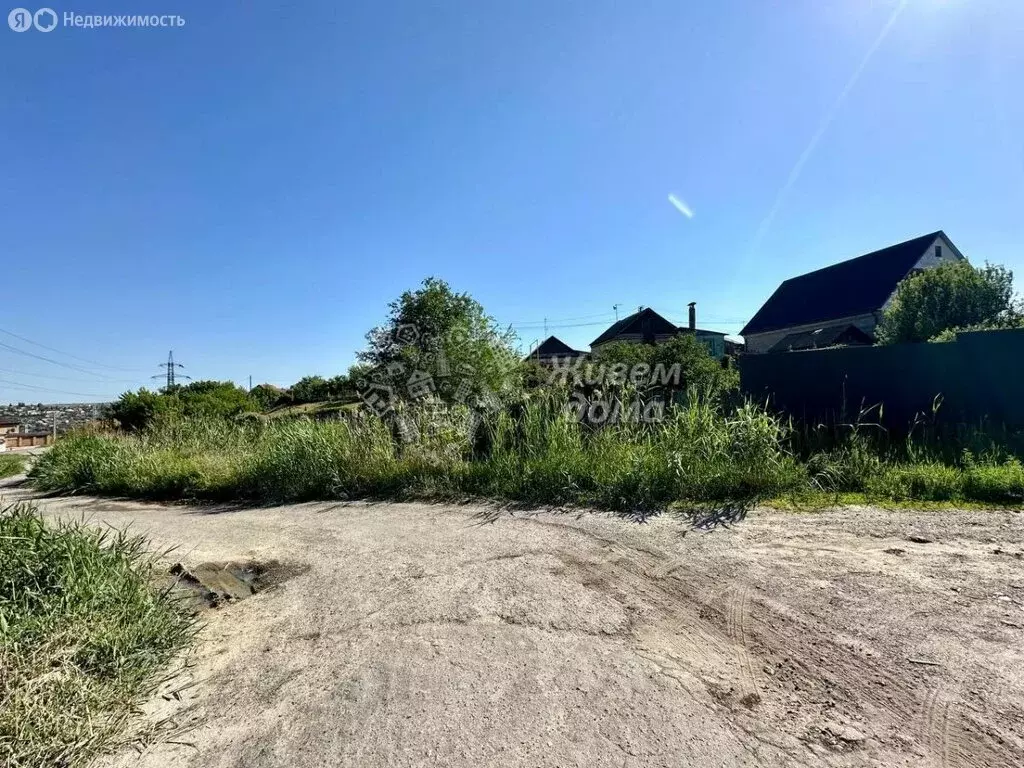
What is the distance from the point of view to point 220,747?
181cm

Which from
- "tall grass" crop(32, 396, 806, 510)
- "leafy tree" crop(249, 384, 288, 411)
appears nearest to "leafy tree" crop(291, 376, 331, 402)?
"leafy tree" crop(249, 384, 288, 411)

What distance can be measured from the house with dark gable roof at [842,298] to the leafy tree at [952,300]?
20.3 feet

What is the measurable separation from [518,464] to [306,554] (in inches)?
97.7

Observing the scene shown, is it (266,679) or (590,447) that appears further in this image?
(590,447)

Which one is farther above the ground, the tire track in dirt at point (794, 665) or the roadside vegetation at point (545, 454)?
the roadside vegetation at point (545, 454)

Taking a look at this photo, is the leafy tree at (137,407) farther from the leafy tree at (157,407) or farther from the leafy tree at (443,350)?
the leafy tree at (443,350)

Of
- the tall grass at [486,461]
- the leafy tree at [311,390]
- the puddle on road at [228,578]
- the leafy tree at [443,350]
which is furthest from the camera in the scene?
the leafy tree at [311,390]

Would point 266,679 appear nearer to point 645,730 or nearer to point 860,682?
point 645,730

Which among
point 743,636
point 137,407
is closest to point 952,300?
point 743,636

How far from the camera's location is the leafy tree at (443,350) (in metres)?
10.3

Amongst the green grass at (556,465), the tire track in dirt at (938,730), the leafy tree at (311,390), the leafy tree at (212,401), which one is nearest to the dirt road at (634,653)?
the tire track in dirt at (938,730)

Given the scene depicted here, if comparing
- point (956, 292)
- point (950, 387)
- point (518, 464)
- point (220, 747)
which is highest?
point (956, 292)

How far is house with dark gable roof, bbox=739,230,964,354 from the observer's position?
26.0 metres

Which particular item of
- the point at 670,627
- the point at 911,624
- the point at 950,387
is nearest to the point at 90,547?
the point at 670,627
